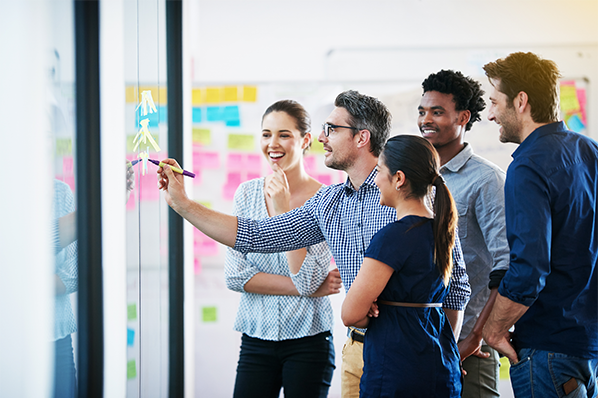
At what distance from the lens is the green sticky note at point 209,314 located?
9.05ft

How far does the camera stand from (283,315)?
1683 mm

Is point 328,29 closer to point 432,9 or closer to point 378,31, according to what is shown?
point 378,31

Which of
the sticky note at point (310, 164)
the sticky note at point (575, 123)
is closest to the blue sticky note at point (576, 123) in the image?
the sticky note at point (575, 123)

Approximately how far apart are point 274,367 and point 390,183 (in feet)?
2.88

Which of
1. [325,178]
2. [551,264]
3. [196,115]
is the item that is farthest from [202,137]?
[551,264]

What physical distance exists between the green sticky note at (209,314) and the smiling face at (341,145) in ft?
5.11

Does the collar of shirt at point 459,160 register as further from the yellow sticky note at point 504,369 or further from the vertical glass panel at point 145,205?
the yellow sticky note at point 504,369

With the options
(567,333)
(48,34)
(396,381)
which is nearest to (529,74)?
(567,333)

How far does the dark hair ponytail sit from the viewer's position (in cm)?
116

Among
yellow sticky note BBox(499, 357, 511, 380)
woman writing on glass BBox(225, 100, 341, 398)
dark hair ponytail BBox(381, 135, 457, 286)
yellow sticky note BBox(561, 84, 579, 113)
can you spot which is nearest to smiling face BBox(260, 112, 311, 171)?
woman writing on glass BBox(225, 100, 341, 398)

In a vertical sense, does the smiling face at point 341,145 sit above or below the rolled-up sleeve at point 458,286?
above

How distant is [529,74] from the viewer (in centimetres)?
132

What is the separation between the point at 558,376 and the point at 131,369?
1201mm

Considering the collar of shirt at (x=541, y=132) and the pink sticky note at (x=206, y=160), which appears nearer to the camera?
the collar of shirt at (x=541, y=132)
